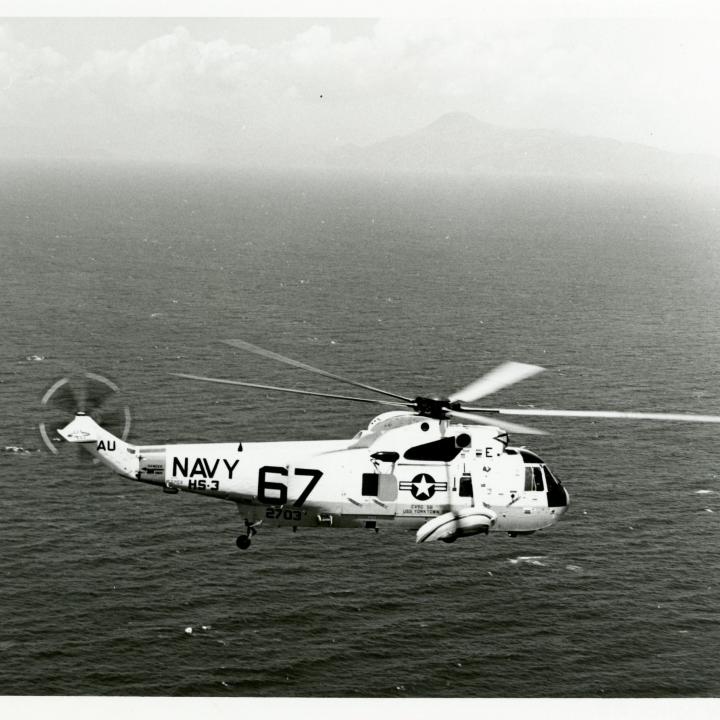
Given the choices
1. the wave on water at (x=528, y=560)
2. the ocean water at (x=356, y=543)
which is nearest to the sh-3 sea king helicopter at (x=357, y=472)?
the ocean water at (x=356, y=543)

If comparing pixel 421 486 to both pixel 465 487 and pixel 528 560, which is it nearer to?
pixel 465 487

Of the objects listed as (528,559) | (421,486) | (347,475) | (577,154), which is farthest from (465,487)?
(577,154)

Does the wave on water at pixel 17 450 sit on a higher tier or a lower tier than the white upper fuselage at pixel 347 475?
higher

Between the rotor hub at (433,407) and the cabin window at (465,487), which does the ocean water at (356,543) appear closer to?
the cabin window at (465,487)

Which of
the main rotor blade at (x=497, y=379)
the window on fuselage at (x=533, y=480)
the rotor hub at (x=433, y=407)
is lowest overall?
the window on fuselage at (x=533, y=480)

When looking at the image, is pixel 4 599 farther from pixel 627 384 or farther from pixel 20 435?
pixel 627 384

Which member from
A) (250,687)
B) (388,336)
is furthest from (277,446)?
(388,336)

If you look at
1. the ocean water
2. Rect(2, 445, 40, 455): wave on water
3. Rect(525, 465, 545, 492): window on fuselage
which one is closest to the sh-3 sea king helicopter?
Rect(525, 465, 545, 492): window on fuselage
